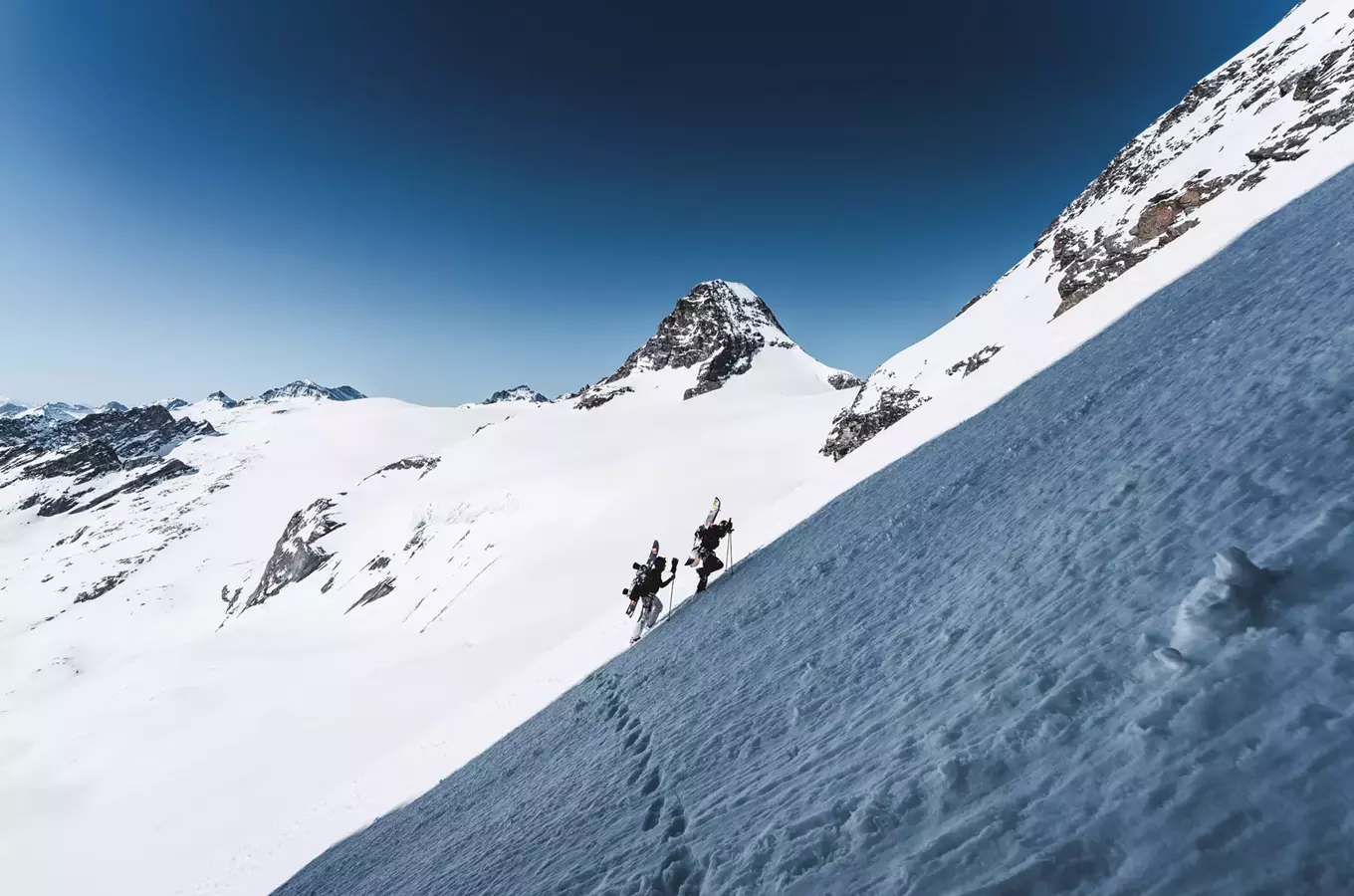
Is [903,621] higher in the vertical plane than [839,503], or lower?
lower

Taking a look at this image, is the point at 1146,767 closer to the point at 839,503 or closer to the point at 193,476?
the point at 839,503

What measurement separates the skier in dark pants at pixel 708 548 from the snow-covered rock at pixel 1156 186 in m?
28.1

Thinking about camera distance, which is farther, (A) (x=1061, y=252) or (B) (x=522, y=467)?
(B) (x=522, y=467)

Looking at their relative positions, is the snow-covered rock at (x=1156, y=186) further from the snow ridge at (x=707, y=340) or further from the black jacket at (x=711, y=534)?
the snow ridge at (x=707, y=340)

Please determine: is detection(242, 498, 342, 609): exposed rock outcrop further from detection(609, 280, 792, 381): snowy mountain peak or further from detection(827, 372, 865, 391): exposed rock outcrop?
detection(827, 372, 865, 391): exposed rock outcrop

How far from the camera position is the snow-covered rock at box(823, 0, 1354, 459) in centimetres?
3562

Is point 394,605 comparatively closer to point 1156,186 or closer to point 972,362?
point 972,362

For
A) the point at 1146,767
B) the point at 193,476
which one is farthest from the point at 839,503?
the point at 193,476

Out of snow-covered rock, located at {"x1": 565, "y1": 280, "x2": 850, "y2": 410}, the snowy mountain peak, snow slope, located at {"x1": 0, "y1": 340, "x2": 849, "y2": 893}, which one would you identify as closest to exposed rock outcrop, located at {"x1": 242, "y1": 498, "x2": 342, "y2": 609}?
snow slope, located at {"x1": 0, "y1": 340, "x2": 849, "y2": 893}

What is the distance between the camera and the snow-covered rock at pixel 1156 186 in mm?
35625

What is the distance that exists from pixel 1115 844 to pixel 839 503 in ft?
42.3

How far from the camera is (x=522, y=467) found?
55.7 m

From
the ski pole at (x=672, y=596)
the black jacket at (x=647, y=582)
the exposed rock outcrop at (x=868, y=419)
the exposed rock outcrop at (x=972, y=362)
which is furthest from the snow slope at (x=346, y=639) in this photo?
the exposed rock outcrop at (x=972, y=362)

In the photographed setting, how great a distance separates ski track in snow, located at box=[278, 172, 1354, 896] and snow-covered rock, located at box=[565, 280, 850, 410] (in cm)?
7756
